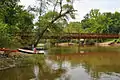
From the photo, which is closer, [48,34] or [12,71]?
[12,71]

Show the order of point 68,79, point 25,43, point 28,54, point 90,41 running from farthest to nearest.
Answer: point 90,41, point 25,43, point 28,54, point 68,79

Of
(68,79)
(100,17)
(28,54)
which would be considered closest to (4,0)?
(28,54)

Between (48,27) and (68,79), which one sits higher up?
(48,27)

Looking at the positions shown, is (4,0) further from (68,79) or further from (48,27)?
(68,79)

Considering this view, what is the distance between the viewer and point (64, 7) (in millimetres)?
36219

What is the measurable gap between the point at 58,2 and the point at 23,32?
7.42 m

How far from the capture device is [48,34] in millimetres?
38469

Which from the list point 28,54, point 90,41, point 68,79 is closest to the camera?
point 68,79

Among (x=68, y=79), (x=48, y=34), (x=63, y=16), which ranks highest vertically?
(x=63, y=16)

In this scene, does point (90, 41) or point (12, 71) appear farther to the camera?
point (90, 41)

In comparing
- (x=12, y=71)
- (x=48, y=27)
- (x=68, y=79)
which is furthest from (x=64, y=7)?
(x=68, y=79)

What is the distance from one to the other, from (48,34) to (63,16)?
399 centimetres

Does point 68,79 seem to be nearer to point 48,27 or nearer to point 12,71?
point 12,71

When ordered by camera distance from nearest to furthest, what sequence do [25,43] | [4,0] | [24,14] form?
[4,0] → [24,14] → [25,43]
